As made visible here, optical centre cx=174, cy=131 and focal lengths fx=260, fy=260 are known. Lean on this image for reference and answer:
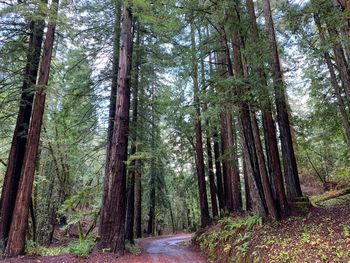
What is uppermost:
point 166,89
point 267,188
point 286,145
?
point 166,89

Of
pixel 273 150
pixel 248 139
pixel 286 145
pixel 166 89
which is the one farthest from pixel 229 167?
pixel 273 150

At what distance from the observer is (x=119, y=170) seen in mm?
8719

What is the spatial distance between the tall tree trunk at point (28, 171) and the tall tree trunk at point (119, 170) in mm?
2246

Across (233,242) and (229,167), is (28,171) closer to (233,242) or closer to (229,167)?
(233,242)

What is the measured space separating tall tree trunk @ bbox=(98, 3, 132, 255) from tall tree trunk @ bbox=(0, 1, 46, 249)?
2.88 meters

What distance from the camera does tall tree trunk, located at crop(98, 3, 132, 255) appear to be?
322 inches

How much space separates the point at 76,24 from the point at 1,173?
10.6 metres

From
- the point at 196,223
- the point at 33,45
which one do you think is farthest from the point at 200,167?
the point at 196,223

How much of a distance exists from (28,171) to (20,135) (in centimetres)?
176

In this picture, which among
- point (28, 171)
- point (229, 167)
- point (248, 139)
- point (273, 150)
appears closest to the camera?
point (273, 150)

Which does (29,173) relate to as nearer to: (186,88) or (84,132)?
(84,132)

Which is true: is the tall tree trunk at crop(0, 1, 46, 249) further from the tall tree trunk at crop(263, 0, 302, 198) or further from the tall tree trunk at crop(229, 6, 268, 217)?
the tall tree trunk at crop(263, 0, 302, 198)

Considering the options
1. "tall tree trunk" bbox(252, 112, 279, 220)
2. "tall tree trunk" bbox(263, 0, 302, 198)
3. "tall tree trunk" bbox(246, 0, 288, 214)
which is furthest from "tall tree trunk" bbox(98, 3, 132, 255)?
"tall tree trunk" bbox(263, 0, 302, 198)

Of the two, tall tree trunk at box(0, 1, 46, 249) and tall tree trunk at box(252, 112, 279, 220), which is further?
tall tree trunk at box(0, 1, 46, 249)
